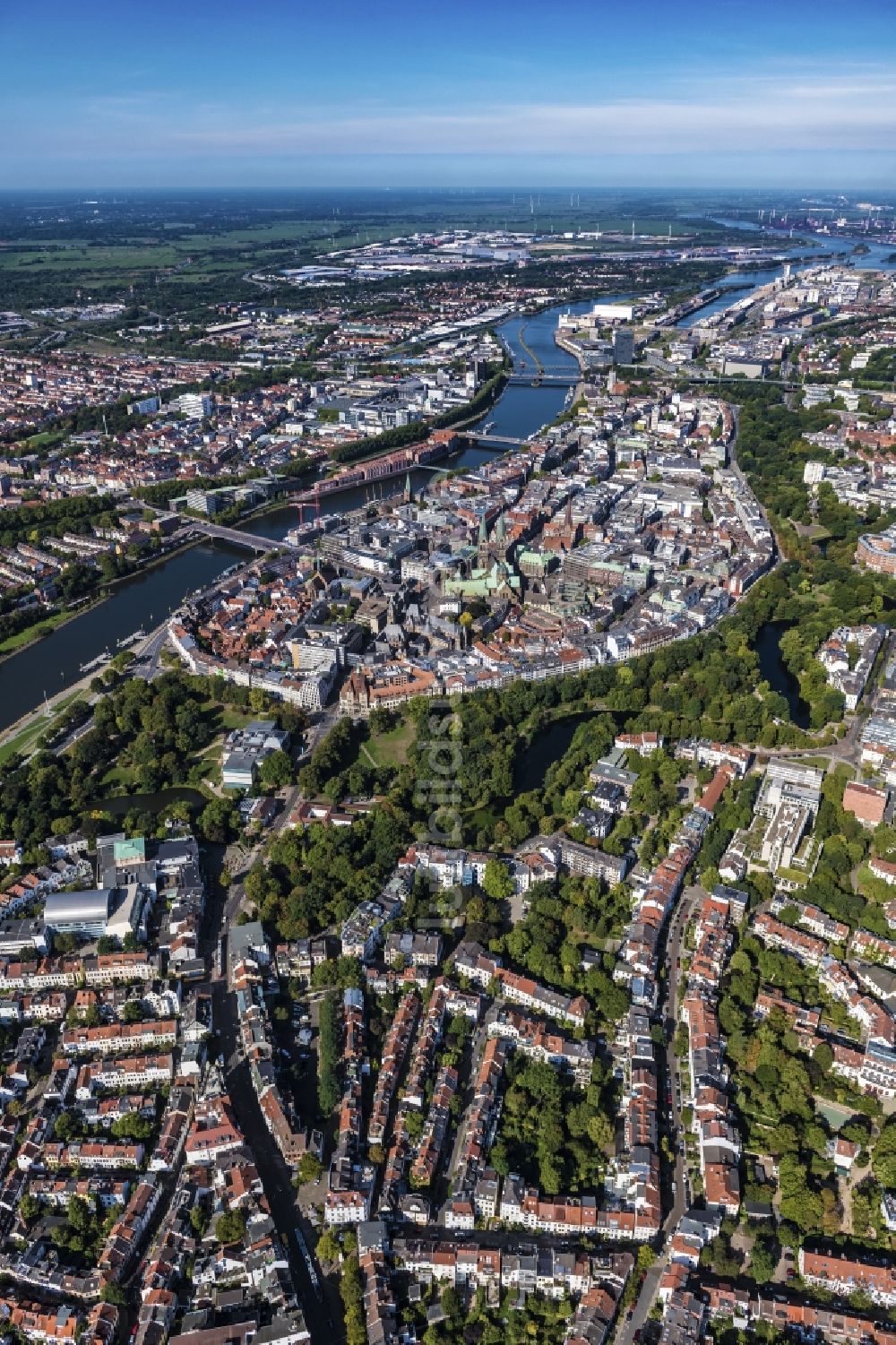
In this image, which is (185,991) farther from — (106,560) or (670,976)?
(106,560)

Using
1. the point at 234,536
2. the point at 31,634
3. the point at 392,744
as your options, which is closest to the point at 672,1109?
the point at 392,744

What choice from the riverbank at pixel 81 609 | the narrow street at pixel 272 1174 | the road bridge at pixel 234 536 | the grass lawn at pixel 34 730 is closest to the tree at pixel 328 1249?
the narrow street at pixel 272 1174

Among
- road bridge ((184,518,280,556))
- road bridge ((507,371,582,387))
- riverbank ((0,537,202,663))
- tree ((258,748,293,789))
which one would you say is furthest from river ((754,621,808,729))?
road bridge ((507,371,582,387))

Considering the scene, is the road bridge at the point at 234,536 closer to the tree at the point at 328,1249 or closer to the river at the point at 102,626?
the river at the point at 102,626

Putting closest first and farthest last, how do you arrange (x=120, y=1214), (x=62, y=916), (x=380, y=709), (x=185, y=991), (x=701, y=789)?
(x=120, y=1214), (x=185, y=991), (x=62, y=916), (x=701, y=789), (x=380, y=709)

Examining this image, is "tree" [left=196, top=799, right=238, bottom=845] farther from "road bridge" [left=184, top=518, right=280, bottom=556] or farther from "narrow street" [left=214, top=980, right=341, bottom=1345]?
"road bridge" [left=184, top=518, right=280, bottom=556]

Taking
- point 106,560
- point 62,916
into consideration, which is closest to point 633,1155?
point 62,916
